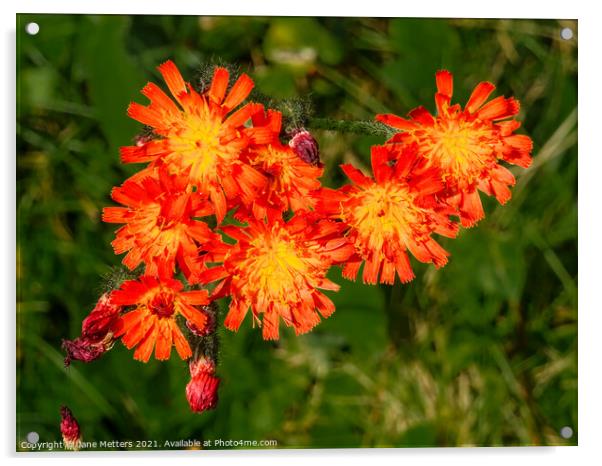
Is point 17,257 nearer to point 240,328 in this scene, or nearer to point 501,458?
point 240,328

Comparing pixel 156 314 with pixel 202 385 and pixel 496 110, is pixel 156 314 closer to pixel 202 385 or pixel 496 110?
pixel 202 385

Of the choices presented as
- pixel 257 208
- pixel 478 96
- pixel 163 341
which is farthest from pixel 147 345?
pixel 478 96

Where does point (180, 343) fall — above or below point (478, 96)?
below

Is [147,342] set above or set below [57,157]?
below

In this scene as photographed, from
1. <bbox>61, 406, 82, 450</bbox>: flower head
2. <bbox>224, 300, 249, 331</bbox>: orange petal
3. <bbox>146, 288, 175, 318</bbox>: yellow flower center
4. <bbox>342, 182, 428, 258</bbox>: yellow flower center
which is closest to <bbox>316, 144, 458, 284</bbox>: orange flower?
<bbox>342, 182, 428, 258</bbox>: yellow flower center
